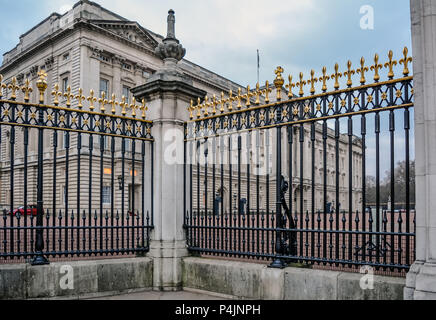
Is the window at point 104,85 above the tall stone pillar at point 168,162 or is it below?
above

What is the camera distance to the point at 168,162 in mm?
8039

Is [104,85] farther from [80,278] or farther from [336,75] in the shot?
[336,75]

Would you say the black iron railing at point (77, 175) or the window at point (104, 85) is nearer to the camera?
the black iron railing at point (77, 175)

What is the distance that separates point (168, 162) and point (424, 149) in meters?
4.65

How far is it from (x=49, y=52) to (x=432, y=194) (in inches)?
1611

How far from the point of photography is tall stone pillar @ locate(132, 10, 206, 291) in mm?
7723

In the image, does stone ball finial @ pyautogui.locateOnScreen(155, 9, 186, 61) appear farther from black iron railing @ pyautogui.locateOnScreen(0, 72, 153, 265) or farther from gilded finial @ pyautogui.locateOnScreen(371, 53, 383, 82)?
gilded finial @ pyautogui.locateOnScreen(371, 53, 383, 82)

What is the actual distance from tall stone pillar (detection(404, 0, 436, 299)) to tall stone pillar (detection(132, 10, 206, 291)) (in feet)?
14.0

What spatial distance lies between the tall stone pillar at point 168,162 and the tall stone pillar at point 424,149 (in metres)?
4.27

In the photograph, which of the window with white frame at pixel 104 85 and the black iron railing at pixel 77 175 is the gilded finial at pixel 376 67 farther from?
the window with white frame at pixel 104 85

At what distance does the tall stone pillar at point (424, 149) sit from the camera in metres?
4.71

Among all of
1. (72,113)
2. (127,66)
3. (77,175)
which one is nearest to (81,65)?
(127,66)

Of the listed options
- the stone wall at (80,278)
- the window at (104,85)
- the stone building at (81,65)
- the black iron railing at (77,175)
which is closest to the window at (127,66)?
the stone building at (81,65)

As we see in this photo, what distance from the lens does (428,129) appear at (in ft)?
15.7
